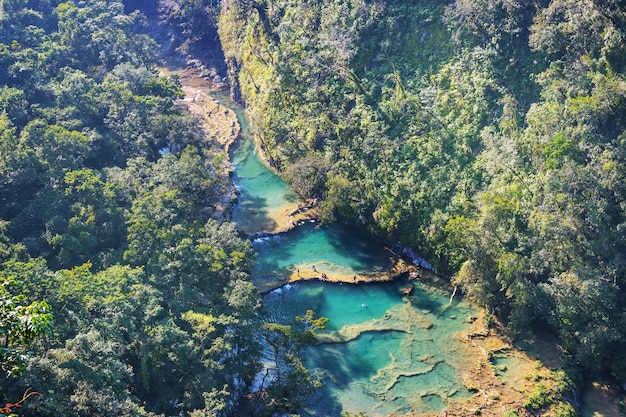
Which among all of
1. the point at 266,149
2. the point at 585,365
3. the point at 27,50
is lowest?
the point at 585,365

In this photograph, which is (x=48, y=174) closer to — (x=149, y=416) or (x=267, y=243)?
(x=267, y=243)

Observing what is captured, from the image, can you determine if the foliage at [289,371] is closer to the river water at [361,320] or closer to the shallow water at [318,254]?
the river water at [361,320]

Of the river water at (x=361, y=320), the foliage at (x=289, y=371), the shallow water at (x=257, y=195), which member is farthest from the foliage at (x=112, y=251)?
the river water at (x=361, y=320)

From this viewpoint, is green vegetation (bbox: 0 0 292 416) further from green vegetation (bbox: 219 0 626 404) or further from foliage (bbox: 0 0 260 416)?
green vegetation (bbox: 219 0 626 404)

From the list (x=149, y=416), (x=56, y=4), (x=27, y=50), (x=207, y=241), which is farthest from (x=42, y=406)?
(x=56, y=4)

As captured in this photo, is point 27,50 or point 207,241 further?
point 27,50

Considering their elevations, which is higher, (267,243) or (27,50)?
(27,50)

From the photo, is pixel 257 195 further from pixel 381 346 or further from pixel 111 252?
pixel 381 346
